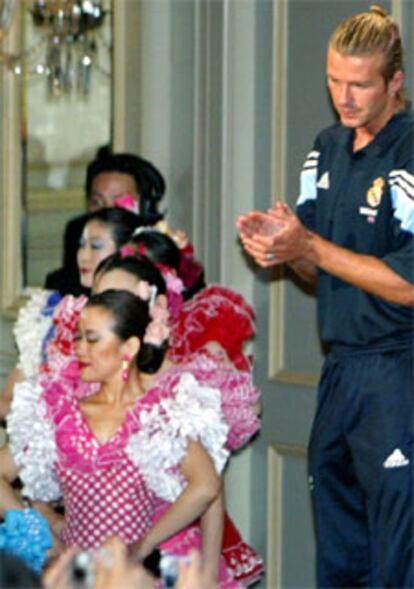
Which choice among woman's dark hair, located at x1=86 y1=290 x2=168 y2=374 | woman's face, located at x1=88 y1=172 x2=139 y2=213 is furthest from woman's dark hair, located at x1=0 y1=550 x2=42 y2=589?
woman's face, located at x1=88 y1=172 x2=139 y2=213

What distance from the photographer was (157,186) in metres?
4.61

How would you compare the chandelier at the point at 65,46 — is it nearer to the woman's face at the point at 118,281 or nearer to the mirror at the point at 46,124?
the mirror at the point at 46,124

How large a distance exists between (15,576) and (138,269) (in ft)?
7.27

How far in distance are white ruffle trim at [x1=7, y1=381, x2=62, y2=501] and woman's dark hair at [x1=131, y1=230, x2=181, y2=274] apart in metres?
0.50

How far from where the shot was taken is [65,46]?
197 inches

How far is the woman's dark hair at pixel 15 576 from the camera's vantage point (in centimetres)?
Answer: 161

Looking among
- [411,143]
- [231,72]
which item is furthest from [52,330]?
[411,143]

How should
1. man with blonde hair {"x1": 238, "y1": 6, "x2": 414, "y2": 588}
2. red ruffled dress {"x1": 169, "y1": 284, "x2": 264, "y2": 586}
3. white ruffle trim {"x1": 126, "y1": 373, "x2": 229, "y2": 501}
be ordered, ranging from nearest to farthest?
man with blonde hair {"x1": 238, "y1": 6, "x2": 414, "y2": 588}
white ruffle trim {"x1": 126, "y1": 373, "x2": 229, "y2": 501}
red ruffled dress {"x1": 169, "y1": 284, "x2": 264, "y2": 586}

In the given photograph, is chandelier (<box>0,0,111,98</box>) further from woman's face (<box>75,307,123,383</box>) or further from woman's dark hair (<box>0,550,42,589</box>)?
woman's dark hair (<box>0,550,42,589</box>)

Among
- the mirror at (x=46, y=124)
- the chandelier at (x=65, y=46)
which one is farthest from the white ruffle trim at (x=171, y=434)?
the chandelier at (x=65, y=46)

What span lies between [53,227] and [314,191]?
1793 millimetres

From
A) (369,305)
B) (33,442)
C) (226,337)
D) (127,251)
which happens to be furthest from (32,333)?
(369,305)

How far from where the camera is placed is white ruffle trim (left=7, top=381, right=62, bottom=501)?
3.59 meters

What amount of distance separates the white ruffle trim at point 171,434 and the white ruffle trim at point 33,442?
204mm
